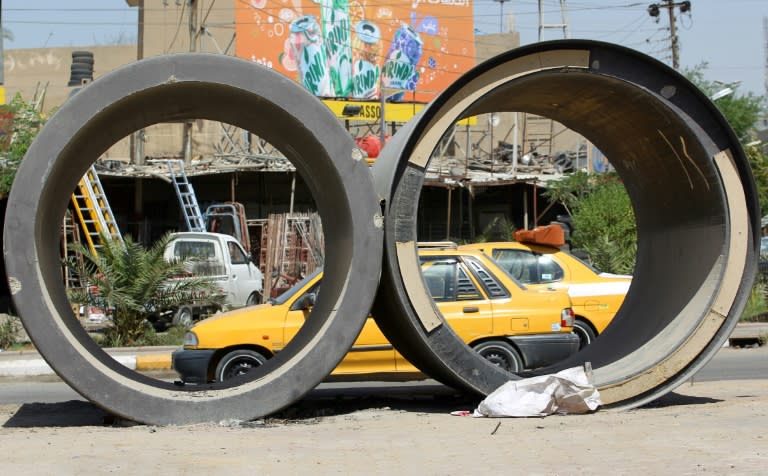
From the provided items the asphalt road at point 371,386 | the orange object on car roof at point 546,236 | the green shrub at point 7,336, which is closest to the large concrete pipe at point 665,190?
the asphalt road at point 371,386

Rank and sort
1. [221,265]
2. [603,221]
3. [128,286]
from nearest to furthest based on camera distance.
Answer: [128,286], [221,265], [603,221]

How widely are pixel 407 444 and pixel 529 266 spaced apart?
25.4ft

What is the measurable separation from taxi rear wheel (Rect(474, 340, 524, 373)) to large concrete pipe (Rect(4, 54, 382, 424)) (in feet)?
8.21

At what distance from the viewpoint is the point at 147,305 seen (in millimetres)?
17016

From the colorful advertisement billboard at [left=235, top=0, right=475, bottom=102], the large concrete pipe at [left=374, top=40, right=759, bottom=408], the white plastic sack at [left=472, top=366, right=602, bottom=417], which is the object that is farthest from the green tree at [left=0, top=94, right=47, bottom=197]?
the white plastic sack at [left=472, top=366, right=602, bottom=417]

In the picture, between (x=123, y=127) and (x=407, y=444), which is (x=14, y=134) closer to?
(x=123, y=127)

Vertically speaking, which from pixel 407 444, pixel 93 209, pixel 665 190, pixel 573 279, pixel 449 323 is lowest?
pixel 407 444

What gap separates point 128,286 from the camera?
54.9ft

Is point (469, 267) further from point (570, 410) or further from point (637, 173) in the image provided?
point (570, 410)

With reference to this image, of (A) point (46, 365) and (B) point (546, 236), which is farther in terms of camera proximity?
(B) point (546, 236)

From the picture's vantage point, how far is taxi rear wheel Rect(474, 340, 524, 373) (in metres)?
11.0

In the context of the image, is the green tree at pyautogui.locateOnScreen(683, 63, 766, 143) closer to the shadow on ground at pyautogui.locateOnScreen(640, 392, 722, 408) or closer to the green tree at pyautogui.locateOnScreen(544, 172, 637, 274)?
the green tree at pyautogui.locateOnScreen(544, 172, 637, 274)

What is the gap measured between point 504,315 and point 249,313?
9.17ft

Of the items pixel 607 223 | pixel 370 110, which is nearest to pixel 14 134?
pixel 370 110
